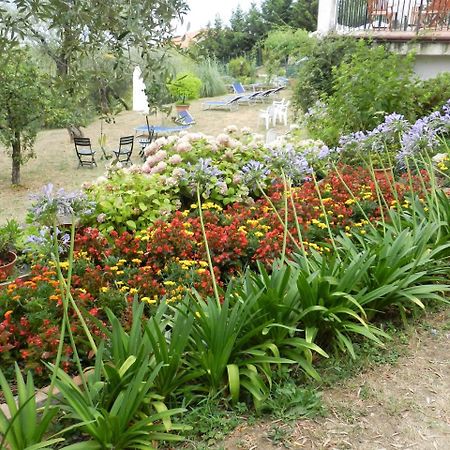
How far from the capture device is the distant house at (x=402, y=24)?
34.0 feet

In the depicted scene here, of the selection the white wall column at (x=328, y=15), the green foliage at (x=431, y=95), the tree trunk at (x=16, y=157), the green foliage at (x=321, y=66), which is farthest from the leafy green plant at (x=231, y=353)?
the white wall column at (x=328, y=15)

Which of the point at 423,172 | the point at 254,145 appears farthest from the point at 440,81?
the point at 254,145

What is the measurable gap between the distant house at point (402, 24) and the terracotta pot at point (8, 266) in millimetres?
8987

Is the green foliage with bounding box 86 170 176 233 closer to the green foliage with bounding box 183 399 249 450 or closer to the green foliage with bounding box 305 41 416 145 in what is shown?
the green foliage with bounding box 183 399 249 450

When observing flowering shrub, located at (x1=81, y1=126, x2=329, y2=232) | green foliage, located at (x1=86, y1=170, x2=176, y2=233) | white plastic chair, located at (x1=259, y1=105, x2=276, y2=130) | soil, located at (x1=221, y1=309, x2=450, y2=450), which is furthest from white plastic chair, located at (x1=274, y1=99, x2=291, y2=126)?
soil, located at (x1=221, y1=309, x2=450, y2=450)

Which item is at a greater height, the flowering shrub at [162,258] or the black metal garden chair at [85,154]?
the flowering shrub at [162,258]

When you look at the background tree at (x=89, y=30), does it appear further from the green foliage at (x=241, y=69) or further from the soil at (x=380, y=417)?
the green foliage at (x=241, y=69)

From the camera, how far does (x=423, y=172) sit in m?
6.17

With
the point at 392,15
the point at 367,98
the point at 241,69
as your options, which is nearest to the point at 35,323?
the point at 367,98

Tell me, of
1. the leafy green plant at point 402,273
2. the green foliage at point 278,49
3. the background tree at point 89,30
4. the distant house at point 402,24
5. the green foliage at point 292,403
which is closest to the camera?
the background tree at point 89,30

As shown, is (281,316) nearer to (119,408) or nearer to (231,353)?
(231,353)

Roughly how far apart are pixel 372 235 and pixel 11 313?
8.63ft

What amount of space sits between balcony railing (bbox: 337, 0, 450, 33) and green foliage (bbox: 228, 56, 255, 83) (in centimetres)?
1944

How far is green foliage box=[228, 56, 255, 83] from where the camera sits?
3177cm
